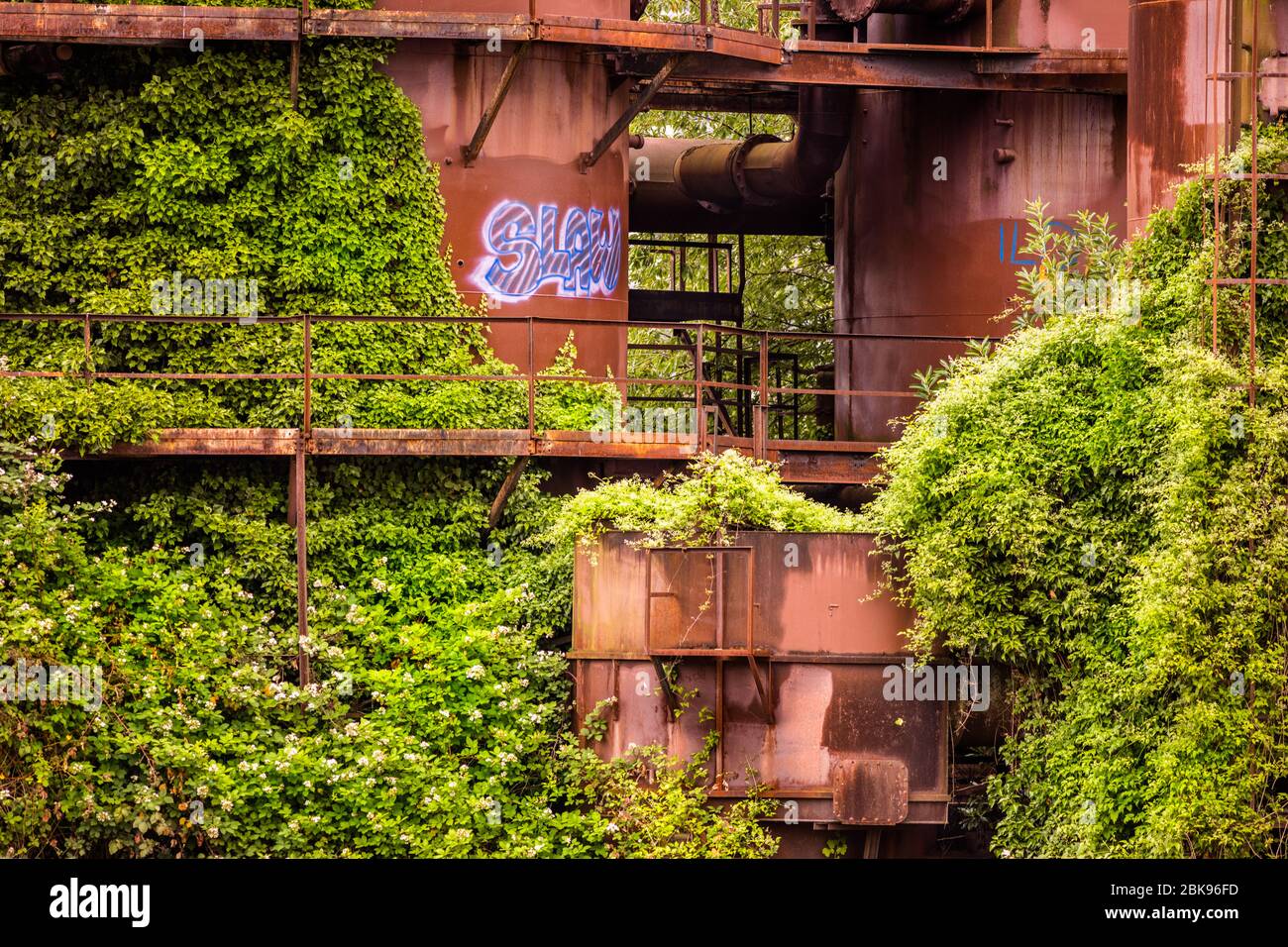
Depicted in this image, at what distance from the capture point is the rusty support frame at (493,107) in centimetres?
1942

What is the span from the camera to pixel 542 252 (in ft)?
67.4

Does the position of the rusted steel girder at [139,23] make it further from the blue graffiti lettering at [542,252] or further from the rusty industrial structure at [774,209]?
the blue graffiti lettering at [542,252]

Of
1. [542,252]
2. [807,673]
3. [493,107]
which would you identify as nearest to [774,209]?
[542,252]

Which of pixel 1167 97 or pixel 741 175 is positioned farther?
pixel 741 175

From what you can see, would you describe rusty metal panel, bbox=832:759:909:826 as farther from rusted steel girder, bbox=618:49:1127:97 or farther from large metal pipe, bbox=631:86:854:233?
large metal pipe, bbox=631:86:854:233

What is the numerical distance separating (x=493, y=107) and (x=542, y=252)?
1614 mm

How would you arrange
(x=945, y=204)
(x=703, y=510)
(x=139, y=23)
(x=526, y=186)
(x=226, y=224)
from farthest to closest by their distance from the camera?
(x=945, y=204) → (x=526, y=186) → (x=226, y=224) → (x=139, y=23) → (x=703, y=510)

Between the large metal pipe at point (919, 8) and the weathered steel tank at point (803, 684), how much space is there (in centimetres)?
857

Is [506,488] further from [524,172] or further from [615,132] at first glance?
[615,132]

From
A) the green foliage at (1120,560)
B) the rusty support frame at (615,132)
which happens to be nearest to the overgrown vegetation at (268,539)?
the rusty support frame at (615,132)

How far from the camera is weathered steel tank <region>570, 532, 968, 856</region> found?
16750mm

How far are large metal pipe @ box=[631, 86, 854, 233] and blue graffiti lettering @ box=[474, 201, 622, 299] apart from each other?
15.6 ft

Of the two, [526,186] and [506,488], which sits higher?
[526,186]
